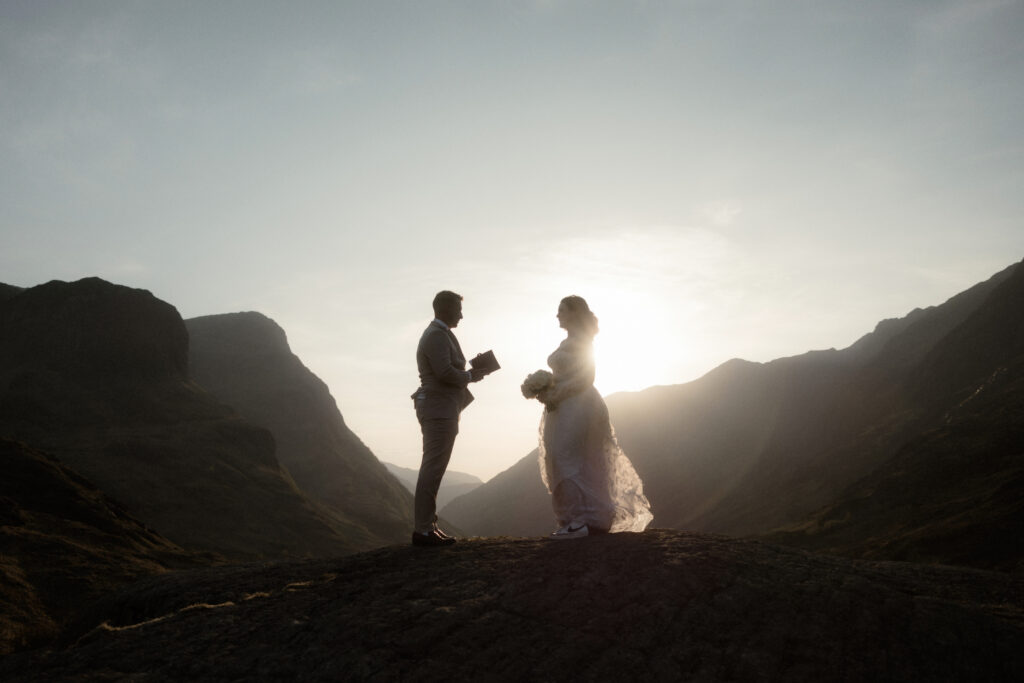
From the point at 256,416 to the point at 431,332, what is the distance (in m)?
79.2

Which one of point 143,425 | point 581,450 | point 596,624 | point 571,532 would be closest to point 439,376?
point 581,450

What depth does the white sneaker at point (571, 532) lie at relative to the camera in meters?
7.84

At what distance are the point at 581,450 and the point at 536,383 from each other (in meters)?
0.95

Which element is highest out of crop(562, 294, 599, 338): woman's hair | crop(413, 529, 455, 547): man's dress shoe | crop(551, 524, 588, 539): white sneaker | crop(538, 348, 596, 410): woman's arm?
crop(562, 294, 599, 338): woman's hair

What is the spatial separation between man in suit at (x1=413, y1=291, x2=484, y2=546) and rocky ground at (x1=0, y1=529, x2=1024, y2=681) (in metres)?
0.94

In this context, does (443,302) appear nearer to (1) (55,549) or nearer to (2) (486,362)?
(2) (486,362)

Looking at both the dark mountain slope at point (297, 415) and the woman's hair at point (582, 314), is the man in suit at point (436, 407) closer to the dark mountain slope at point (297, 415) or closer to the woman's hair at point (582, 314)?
the woman's hair at point (582, 314)

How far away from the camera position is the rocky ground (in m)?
4.90

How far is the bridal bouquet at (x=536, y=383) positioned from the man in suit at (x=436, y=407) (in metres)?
0.60

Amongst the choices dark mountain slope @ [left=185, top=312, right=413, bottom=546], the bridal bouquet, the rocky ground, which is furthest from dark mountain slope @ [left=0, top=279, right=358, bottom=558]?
the rocky ground

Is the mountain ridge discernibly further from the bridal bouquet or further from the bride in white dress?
the bridal bouquet

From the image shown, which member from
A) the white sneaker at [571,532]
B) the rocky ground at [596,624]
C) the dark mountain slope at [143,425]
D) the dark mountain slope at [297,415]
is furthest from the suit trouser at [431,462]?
the dark mountain slope at [297,415]

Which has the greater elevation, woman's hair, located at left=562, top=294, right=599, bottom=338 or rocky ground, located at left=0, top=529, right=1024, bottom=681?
woman's hair, located at left=562, top=294, right=599, bottom=338

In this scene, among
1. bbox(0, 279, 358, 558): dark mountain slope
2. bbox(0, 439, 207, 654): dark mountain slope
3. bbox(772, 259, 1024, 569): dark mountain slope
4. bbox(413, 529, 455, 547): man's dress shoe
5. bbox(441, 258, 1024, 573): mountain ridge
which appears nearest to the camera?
bbox(413, 529, 455, 547): man's dress shoe
